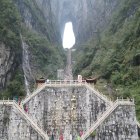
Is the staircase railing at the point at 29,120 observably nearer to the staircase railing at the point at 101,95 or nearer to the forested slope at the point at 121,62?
the staircase railing at the point at 101,95

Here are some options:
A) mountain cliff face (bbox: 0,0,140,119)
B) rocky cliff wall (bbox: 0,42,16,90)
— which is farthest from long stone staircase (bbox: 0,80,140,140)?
rocky cliff wall (bbox: 0,42,16,90)

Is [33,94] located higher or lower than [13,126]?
higher

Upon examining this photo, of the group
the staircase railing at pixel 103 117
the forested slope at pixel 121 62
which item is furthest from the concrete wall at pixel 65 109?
the forested slope at pixel 121 62

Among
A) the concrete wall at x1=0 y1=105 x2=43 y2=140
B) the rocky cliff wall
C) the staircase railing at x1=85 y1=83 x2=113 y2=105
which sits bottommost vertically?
the concrete wall at x1=0 y1=105 x2=43 y2=140

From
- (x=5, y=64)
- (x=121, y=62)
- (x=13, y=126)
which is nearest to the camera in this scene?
(x=13, y=126)

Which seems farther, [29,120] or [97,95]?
[97,95]

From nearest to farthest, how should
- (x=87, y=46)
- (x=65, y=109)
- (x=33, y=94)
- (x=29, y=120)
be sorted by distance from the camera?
1. (x=29, y=120)
2. (x=65, y=109)
3. (x=33, y=94)
4. (x=87, y=46)

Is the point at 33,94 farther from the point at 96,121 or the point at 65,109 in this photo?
the point at 96,121

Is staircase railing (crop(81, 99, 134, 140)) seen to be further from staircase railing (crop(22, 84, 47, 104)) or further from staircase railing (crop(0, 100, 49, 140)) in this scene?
staircase railing (crop(22, 84, 47, 104))

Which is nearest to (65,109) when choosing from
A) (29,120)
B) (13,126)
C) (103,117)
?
(29,120)

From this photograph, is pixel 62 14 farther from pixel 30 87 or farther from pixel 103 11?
pixel 30 87

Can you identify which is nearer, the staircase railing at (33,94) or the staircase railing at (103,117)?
the staircase railing at (103,117)

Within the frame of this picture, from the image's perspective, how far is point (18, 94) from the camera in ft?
168

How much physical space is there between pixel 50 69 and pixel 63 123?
42.0m
